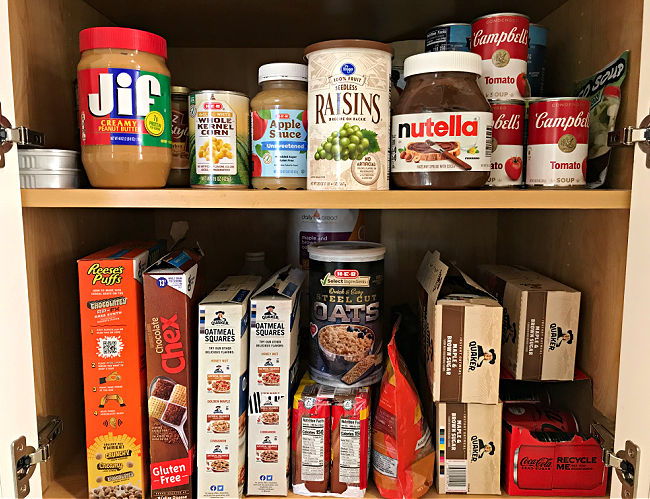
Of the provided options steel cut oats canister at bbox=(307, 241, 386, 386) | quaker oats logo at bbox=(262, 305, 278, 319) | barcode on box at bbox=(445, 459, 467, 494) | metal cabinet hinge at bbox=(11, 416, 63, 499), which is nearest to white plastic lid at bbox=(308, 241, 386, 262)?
steel cut oats canister at bbox=(307, 241, 386, 386)

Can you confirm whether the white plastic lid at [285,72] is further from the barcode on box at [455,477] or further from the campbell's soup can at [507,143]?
the barcode on box at [455,477]

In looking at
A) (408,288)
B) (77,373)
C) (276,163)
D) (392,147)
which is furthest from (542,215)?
(77,373)

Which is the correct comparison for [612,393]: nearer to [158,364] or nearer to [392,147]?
[392,147]

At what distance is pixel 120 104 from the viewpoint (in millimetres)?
750

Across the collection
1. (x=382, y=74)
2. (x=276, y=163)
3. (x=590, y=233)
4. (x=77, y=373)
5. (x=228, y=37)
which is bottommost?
(x=77, y=373)

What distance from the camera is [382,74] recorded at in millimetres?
783

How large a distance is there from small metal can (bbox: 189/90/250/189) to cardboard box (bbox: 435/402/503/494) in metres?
0.48

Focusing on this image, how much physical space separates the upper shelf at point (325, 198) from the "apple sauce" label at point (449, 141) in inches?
1.8

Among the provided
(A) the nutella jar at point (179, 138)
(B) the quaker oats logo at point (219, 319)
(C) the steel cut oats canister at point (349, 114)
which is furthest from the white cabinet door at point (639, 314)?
(A) the nutella jar at point (179, 138)

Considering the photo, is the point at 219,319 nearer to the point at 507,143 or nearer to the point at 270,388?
the point at 270,388

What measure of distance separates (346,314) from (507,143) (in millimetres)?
360

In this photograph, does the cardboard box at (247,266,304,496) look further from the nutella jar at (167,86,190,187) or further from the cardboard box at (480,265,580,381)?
the cardboard box at (480,265,580,381)

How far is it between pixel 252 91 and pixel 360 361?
648mm

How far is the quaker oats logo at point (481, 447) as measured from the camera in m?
0.85
